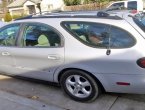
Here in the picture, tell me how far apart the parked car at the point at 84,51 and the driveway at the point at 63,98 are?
0.52 feet

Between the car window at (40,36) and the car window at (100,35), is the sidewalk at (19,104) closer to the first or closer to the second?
the car window at (40,36)

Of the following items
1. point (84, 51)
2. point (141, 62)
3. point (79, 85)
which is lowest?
point (79, 85)

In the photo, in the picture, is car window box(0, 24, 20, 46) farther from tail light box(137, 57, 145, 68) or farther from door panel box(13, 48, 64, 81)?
tail light box(137, 57, 145, 68)

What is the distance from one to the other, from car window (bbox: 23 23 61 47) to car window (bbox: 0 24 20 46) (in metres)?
0.27

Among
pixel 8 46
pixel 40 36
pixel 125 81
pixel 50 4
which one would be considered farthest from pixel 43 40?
pixel 50 4

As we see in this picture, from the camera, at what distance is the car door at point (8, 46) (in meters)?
5.02

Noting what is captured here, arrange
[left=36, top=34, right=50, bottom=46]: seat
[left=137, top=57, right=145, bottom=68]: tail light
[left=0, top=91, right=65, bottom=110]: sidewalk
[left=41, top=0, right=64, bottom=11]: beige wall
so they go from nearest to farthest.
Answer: [left=137, top=57, right=145, bottom=68]: tail light, [left=0, top=91, right=65, bottom=110]: sidewalk, [left=36, top=34, right=50, bottom=46]: seat, [left=41, top=0, right=64, bottom=11]: beige wall

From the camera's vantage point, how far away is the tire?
4.08 metres

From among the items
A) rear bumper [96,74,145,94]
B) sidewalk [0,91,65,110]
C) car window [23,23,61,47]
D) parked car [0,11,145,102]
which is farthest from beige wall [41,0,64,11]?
rear bumper [96,74,145,94]

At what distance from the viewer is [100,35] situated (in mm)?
3941

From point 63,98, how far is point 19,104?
77cm

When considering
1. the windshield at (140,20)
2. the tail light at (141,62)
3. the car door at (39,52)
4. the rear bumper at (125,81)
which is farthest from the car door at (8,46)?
the tail light at (141,62)

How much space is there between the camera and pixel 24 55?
188 inches

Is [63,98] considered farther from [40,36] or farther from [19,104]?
[40,36]
